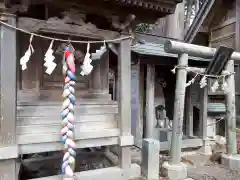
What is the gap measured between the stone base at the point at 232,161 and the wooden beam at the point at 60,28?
383cm

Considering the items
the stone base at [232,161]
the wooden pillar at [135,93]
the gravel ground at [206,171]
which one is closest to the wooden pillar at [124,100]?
the gravel ground at [206,171]

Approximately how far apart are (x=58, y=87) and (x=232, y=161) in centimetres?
424

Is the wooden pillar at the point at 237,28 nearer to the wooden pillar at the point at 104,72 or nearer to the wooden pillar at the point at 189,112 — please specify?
the wooden pillar at the point at 189,112

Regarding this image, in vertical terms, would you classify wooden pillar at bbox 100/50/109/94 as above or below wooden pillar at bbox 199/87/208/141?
above

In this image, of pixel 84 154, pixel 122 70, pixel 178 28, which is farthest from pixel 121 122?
pixel 178 28

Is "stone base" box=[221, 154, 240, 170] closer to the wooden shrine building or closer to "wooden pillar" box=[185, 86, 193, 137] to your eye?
"wooden pillar" box=[185, 86, 193, 137]

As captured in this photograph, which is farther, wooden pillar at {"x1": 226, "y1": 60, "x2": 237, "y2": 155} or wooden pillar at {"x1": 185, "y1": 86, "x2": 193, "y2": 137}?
wooden pillar at {"x1": 185, "y1": 86, "x2": 193, "y2": 137}

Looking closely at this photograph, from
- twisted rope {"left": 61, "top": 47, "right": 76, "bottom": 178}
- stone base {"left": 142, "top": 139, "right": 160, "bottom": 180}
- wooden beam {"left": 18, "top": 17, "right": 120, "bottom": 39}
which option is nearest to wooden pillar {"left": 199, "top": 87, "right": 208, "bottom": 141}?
stone base {"left": 142, "top": 139, "right": 160, "bottom": 180}

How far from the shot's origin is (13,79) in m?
2.95

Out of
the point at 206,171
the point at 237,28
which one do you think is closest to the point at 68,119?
the point at 206,171

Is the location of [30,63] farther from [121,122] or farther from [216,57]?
[216,57]

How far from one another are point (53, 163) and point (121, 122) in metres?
2.01

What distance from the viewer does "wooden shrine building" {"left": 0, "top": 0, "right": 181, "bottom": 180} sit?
293 cm

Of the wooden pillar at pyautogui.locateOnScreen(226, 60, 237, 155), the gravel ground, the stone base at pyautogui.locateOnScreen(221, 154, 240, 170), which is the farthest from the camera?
the wooden pillar at pyautogui.locateOnScreen(226, 60, 237, 155)
